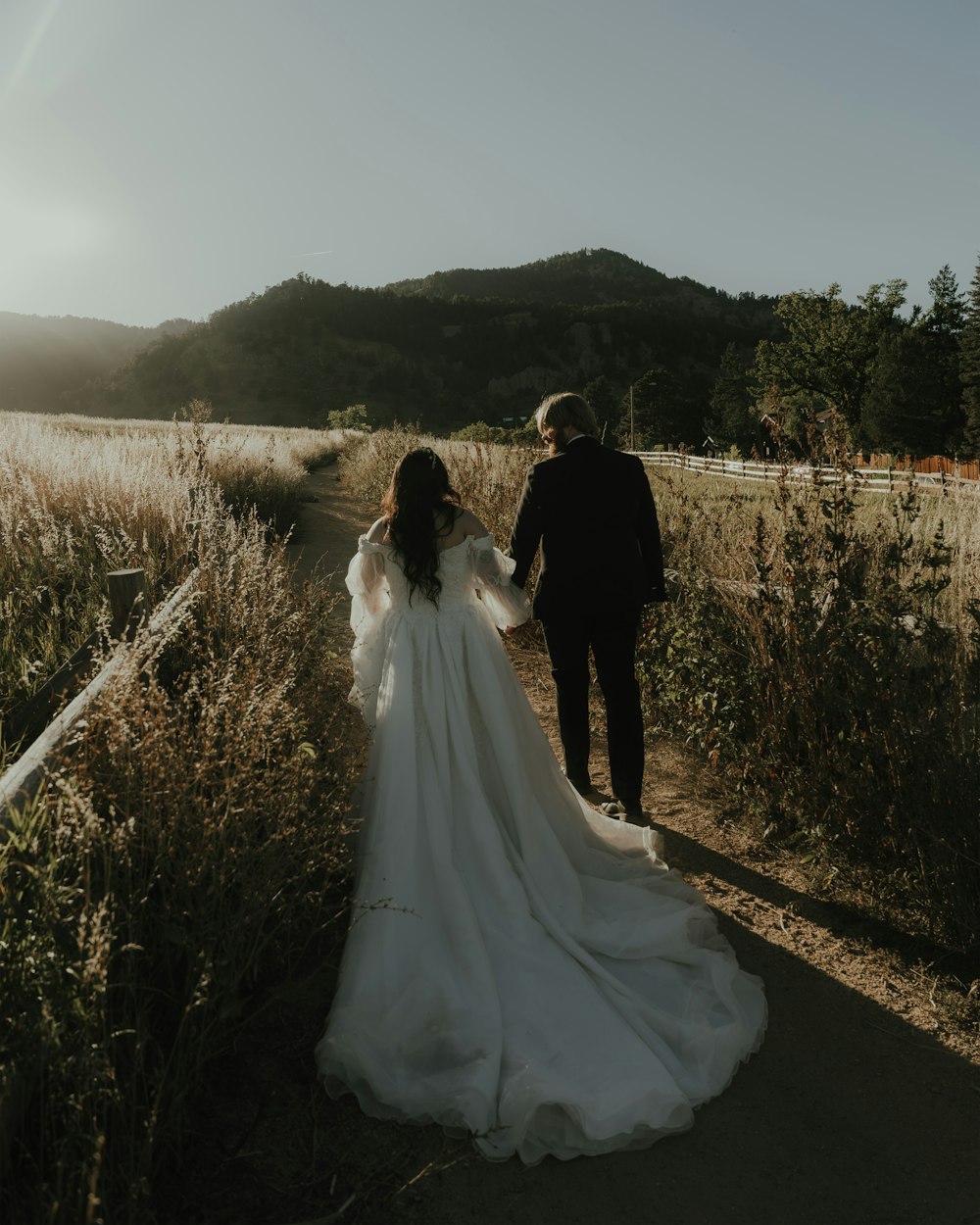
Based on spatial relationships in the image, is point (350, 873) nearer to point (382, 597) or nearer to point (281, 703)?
point (281, 703)

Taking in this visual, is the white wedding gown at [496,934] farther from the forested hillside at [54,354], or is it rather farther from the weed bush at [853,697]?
the forested hillside at [54,354]

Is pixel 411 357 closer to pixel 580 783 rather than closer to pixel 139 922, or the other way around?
pixel 580 783

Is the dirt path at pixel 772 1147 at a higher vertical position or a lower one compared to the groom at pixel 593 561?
lower

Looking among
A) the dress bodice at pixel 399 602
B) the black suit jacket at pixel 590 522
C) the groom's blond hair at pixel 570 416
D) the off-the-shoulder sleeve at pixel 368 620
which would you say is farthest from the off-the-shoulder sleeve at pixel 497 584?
the groom's blond hair at pixel 570 416

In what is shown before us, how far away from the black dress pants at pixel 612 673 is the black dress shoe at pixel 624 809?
0.02 meters

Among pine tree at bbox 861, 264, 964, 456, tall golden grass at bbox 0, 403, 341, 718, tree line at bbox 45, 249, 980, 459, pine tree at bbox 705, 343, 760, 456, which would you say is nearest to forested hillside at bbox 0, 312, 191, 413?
tree line at bbox 45, 249, 980, 459

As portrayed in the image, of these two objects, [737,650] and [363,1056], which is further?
[737,650]

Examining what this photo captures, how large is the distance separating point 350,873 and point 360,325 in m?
102

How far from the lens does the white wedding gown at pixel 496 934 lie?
2.42 meters

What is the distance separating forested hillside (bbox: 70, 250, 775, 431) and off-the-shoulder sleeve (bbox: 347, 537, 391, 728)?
61.7 m

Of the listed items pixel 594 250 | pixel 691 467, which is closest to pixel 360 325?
pixel 691 467

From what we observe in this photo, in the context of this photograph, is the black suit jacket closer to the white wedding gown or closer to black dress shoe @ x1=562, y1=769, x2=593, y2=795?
the white wedding gown

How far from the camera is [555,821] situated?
3756 millimetres

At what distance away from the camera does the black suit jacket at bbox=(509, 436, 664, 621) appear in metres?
4.25
